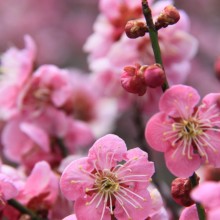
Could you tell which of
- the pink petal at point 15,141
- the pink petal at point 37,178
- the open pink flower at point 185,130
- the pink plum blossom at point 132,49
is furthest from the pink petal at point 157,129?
the pink petal at point 15,141

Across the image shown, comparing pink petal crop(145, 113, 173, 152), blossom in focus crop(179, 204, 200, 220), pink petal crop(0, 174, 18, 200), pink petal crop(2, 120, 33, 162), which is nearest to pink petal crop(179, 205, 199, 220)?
blossom in focus crop(179, 204, 200, 220)

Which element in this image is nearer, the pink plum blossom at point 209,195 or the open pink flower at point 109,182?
the pink plum blossom at point 209,195

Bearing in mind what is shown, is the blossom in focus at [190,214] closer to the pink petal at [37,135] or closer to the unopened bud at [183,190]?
the unopened bud at [183,190]

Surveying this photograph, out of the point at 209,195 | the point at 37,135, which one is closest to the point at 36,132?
the point at 37,135

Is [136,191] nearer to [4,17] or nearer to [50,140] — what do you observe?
[50,140]

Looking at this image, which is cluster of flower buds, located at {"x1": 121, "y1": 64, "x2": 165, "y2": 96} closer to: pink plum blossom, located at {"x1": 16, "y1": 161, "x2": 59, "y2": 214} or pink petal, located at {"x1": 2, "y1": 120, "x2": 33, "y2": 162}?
pink plum blossom, located at {"x1": 16, "y1": 161, "x2": 59, "y2": 214}

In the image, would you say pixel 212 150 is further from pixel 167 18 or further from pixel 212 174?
pixel 212 174
